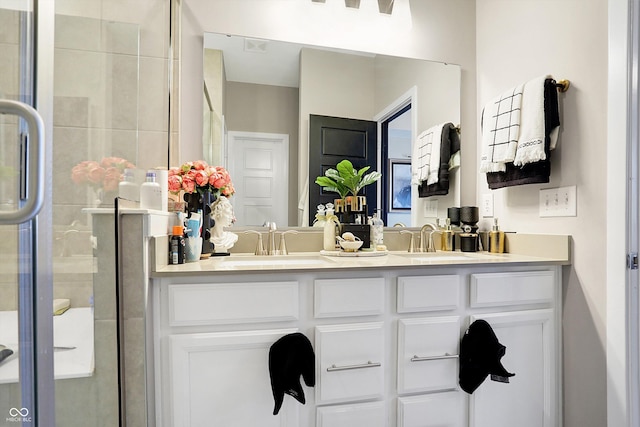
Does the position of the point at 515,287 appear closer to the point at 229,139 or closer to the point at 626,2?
the point at 626,2

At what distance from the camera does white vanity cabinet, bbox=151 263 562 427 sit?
1150 millimetres

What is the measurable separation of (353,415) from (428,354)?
14.1 inches

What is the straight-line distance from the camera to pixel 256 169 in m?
1.77

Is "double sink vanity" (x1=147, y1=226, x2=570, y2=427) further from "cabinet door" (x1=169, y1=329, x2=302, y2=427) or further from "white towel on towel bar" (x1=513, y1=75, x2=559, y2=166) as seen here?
"white towel on towel bar" (x1=513, y1=75, x2=559, y2=166)

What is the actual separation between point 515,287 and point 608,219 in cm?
41

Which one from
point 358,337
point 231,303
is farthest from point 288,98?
point 358,337

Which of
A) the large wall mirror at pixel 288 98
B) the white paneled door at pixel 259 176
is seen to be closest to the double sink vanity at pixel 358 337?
the white paneled door at pixel 259 176

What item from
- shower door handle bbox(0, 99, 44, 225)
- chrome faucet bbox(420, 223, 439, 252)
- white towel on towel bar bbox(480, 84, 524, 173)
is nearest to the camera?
shower door handle bbox(0, 99, 44, 225)

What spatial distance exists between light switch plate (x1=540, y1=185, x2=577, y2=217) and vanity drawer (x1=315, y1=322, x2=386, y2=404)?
3.09 feet

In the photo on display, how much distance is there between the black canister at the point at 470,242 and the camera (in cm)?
189

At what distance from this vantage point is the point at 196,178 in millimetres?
1446

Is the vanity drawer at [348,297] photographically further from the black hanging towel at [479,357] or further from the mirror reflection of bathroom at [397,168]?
the mirror reflection of bathroom at [397,168]

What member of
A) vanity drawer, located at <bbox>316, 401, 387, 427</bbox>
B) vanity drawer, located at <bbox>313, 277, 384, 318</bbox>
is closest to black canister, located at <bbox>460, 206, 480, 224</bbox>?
vanity drawer, located at <bbox>313, 277, 384, 318</bbox>

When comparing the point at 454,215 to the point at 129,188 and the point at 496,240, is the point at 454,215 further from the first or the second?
the point at 129,188
